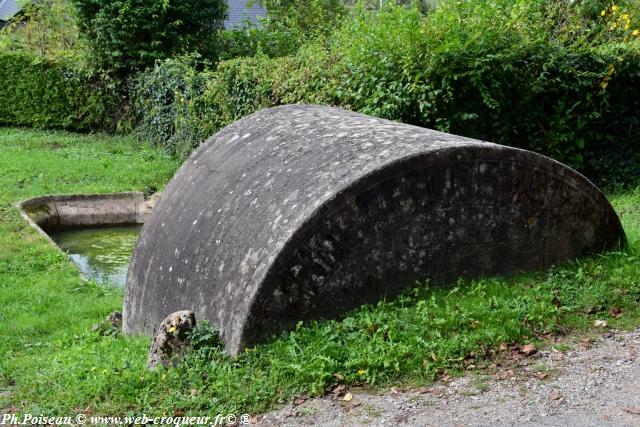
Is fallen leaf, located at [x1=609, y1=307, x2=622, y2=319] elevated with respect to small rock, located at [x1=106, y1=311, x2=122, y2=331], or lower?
lower

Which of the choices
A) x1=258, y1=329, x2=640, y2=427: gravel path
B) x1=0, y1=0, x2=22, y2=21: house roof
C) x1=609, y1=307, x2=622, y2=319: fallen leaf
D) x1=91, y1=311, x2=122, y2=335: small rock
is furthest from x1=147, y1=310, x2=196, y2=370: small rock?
x1=0, y1=0, x2=22, y2=21: house roof

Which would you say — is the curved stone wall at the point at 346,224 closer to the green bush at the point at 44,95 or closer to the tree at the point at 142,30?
the tree at the point at 142,30

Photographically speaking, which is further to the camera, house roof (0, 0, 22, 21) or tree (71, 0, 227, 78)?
house roof (0, 0, 22, 21)

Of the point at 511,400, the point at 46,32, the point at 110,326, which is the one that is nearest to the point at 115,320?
the point at 110,326

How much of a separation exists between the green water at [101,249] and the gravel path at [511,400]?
6.19 m

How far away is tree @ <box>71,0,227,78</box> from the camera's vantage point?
20.6 metres

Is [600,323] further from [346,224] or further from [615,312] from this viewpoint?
[346,224]

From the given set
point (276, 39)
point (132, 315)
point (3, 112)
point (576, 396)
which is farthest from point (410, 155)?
point (3, 112)

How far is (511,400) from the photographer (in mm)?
4191

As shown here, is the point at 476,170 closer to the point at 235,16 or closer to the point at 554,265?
the point at 554,265

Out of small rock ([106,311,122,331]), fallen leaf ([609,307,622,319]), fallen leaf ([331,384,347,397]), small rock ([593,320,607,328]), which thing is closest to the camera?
fallen leaf ([331,384,347,397])

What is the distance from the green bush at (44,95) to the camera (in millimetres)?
23250

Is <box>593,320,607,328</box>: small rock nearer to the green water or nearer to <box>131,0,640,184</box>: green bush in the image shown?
<box>131,0,640,184</box>: green bush

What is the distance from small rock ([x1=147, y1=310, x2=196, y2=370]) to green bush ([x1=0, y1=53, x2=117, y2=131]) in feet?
63.2
